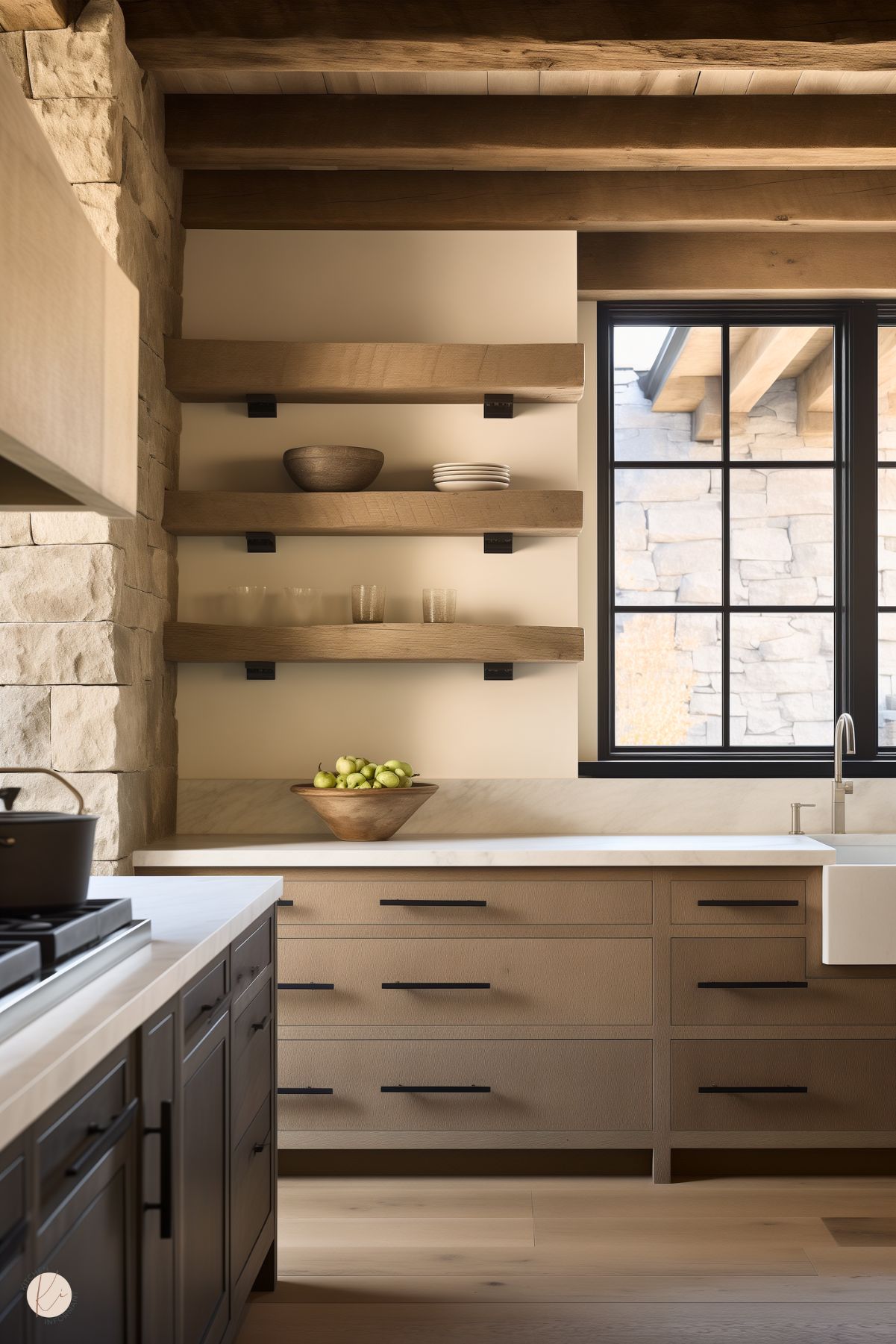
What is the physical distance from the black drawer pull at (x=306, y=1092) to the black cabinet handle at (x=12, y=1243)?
6.37ft

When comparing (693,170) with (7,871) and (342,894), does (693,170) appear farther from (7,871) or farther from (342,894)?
(7,871)

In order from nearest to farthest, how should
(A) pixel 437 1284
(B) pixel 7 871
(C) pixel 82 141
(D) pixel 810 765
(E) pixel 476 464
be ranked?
1. (B) pixel 7 871
2. (A) pixel 437 1284
3. (C) pixel 82 141
4. (E) pixel 476 464
5. (D) pixel 810 765

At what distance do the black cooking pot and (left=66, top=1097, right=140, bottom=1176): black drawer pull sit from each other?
12.5 inches

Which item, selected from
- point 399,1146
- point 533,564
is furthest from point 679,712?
point 399,1146

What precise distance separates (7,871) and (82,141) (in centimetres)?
209

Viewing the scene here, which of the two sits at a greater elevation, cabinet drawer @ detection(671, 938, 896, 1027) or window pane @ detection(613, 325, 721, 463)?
window pane @ detection(613, 325, 721, 463)

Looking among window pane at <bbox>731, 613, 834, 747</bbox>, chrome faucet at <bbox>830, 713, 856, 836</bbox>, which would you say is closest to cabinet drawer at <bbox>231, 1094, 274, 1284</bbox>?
chrome faucet at <bbox>830, 713, 856, 836</bbox>

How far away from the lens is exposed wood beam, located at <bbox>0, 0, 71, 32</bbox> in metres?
2.78

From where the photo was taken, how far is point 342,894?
9.93ft

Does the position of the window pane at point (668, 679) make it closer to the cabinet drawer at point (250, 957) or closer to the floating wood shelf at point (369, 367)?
the floating wood shelf at point (369, 367)

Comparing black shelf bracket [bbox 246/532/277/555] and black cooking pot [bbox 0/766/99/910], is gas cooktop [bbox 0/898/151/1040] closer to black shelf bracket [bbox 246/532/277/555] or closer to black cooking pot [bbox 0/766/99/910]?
black cooking pot [bbox 0/766/99/910]

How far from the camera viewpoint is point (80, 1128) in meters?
1.31

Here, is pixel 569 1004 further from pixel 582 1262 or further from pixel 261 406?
pixel 261 406

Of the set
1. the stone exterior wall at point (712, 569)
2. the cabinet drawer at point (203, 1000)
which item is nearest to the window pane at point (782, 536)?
the stone exterior wall at point (712, 569)
